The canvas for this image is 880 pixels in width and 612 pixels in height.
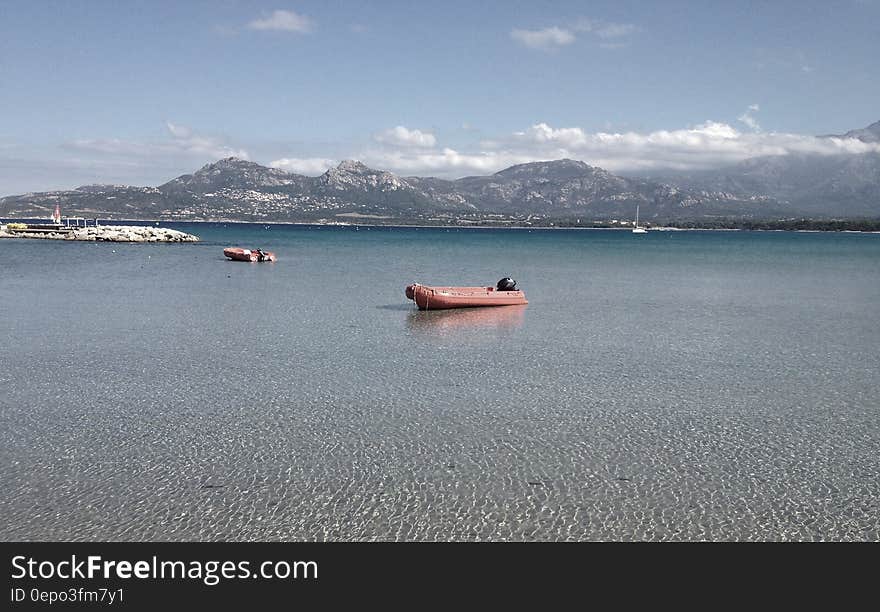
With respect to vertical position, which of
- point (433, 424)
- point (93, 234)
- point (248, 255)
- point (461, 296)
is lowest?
point (433, 424)

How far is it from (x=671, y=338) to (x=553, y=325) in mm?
6790

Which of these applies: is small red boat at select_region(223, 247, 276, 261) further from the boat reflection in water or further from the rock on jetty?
the boat reflection in water

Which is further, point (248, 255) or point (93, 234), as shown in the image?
point (93, 234)

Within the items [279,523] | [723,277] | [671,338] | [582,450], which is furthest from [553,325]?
[723,277]

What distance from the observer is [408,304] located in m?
48.9

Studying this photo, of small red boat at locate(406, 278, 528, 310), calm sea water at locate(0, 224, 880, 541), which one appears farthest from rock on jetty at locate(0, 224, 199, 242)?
small red boat at locate(406, 278, 528, 310)

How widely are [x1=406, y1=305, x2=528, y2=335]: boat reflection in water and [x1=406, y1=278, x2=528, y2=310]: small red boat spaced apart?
35cm

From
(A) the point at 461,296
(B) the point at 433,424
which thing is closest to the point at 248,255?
(A) the point at 461,296

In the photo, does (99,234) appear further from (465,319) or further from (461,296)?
(465,319)

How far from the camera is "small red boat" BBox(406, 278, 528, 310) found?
4488cm

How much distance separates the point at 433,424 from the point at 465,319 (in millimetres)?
21945

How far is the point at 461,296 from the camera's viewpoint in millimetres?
45906

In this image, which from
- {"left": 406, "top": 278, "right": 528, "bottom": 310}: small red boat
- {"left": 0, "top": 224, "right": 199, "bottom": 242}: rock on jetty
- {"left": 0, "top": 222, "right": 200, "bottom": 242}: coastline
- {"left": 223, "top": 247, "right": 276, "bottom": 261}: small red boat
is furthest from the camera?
{"left": 0, "top": 224, "right": 199, "bottom": 242}: rock on jetty

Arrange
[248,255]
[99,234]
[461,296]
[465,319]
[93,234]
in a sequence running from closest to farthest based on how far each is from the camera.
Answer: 1. [465,319]
2. [461,296]
3. [248,255]
4. [99,234]
5. [93,234]
